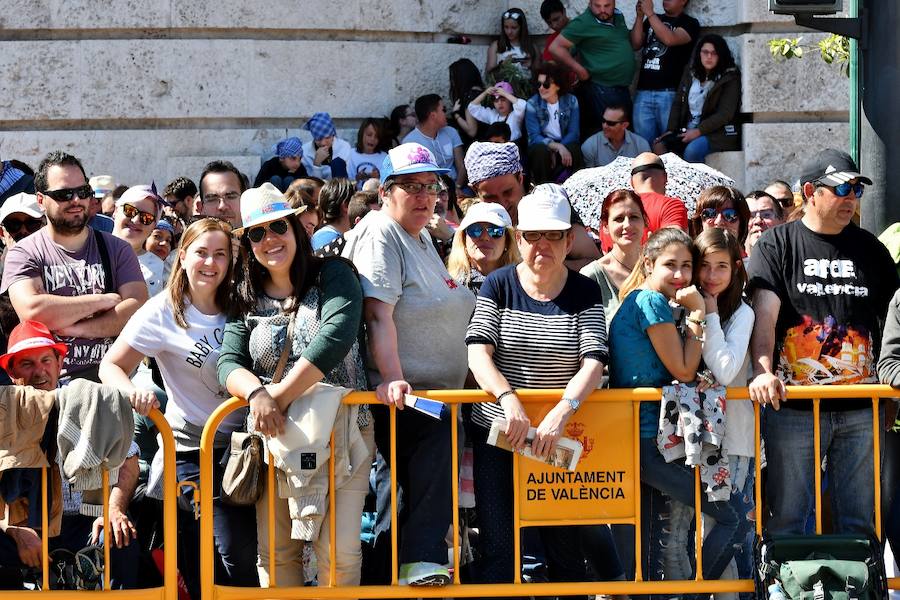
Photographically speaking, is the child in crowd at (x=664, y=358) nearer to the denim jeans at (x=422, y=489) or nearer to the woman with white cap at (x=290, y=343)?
the denim jeans at (x=422, y=489)

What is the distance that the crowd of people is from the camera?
213 inches

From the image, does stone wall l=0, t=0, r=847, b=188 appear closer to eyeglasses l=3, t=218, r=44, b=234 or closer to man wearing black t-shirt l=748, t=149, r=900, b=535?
eyeglasses l=3, t=218, r=44, b=234

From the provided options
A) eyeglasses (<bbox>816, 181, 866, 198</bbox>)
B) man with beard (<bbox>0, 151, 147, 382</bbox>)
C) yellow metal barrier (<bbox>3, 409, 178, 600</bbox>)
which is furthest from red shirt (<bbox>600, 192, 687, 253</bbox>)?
yellow metal barrier (<bbox>3, 409, 178, 600</bbox>)

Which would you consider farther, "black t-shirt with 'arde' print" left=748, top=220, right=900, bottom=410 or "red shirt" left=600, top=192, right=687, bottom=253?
"red shirt" left=600, top=192, right=687, bottom=253

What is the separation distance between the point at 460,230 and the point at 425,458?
1.40 m

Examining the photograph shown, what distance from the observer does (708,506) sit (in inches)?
222

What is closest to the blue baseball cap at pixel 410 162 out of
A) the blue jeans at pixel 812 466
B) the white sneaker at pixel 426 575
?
the white sneaker at pixel 426 575

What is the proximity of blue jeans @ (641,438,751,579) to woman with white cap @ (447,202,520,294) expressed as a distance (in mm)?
1331

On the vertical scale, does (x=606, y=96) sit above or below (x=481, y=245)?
above

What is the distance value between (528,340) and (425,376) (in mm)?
496

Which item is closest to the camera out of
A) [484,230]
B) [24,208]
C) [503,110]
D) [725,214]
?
[484,230]

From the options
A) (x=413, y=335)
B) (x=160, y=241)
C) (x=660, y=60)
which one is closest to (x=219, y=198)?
(x=160, y=241)

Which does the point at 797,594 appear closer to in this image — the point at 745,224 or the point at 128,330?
the point at 745,224

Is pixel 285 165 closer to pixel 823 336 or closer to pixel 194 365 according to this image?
pixel 194 365
